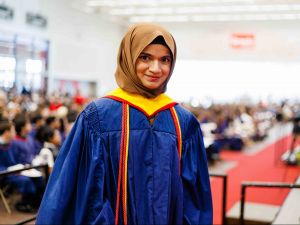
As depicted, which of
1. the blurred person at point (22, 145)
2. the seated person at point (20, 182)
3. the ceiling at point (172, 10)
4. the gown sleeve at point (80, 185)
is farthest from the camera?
the ceiling at point (172, 10)

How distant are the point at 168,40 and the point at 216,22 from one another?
664 inches

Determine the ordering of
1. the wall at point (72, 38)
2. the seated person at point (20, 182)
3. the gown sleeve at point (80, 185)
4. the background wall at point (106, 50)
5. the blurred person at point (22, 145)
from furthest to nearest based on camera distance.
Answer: the background wall at point (106, 50)
the wall at point (72, 38)
the blurred person at point (22, 145)
the seated person at point (20, 182)
the gown sleeve at point (80, 185)

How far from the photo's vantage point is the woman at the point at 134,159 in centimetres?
147

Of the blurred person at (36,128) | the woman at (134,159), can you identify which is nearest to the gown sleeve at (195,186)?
the woman at (134,159)

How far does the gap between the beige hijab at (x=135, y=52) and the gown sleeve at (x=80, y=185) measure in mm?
179

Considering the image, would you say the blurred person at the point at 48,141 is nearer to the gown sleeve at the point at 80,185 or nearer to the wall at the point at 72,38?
the gown sleeve at the point at 80,185

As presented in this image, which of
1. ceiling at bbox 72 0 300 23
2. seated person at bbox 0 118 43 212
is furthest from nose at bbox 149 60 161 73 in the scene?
ceiling at bbox 72 0 300 23

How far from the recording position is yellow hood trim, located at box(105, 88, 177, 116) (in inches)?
62.0

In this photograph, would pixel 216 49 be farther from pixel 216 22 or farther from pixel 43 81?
pixel 43 81

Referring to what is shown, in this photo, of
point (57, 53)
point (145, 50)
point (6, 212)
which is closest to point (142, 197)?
point (145, 50)

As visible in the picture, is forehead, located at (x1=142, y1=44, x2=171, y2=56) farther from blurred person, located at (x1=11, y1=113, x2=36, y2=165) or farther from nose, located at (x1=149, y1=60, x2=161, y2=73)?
blurred person, located at (x1=11, y1=113, x2=36, y2=165)

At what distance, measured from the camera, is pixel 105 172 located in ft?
4.91

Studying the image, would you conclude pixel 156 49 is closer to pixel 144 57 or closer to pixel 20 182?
pixel 144 57

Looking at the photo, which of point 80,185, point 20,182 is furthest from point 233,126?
point 80,185
